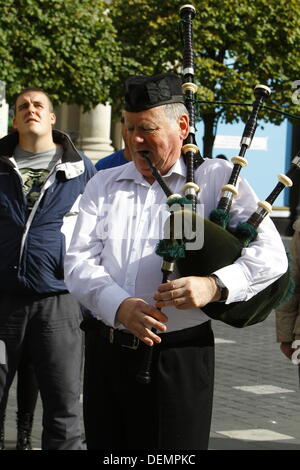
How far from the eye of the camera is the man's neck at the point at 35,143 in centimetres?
557

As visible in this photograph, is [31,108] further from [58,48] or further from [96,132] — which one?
[96,132]

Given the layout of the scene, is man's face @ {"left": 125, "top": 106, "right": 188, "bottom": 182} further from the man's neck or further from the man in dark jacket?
the man's neck

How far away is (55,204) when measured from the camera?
5480mm

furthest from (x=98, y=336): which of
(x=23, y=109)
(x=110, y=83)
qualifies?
(x=110, y=83)

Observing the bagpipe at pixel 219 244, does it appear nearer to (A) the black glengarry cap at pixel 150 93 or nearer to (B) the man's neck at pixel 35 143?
(A) the black glengarry cap at pixel 150 93

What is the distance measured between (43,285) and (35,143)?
0.75 meters

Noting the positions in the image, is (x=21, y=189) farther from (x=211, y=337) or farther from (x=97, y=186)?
(x=211, y=337)

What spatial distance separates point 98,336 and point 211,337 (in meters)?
0.39

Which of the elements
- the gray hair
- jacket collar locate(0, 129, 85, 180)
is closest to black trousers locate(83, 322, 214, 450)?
the gray hair

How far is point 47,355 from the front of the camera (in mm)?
5410

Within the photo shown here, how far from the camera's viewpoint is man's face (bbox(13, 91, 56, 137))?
219 inches

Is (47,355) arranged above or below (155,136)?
below

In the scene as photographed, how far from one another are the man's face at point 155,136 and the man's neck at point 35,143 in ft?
6.53

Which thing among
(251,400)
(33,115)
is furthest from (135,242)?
(251,400)
